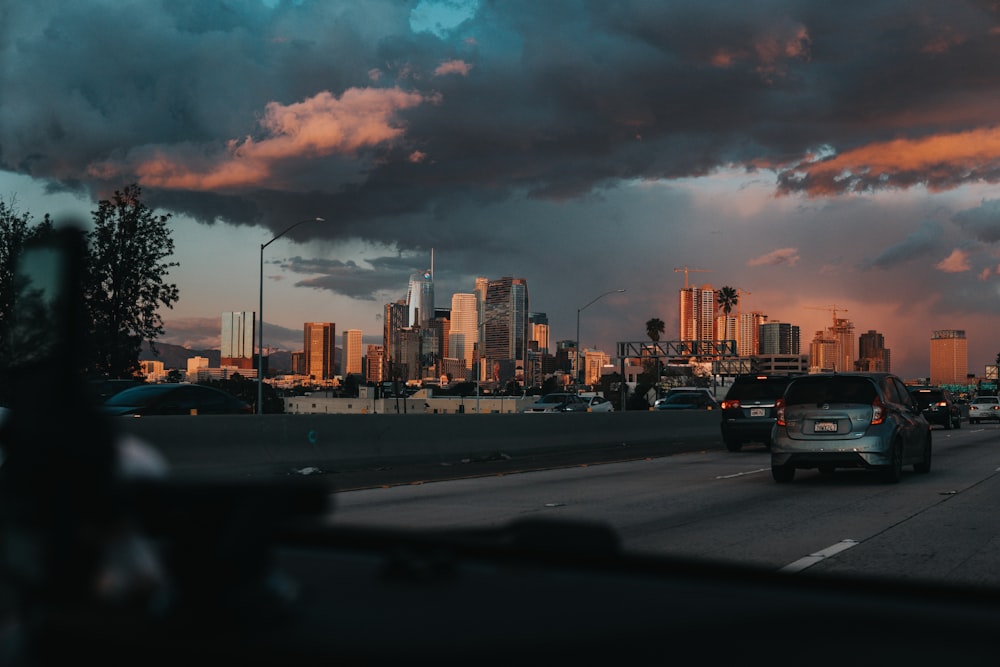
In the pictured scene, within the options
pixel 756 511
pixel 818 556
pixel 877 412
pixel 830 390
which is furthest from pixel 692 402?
pixel 818 556

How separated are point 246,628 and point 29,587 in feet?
0.93

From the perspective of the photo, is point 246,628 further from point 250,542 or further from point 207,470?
point 207,470

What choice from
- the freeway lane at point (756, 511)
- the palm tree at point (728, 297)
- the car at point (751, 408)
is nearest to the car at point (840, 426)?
the freeway lane at point (756, 511)

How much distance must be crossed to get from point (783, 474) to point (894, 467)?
5.70ft

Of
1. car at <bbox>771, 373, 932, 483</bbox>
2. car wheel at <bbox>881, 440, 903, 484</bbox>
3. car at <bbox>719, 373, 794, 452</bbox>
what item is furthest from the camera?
car at <bbox>719, 373, 794, 452</bbox>

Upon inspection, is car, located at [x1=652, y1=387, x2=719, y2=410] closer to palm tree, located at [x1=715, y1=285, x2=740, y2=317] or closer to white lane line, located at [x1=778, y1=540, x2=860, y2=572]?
white lane line, located at [x1=778, y1=540, x2=860, y2=572]

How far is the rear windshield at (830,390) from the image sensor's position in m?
18.9

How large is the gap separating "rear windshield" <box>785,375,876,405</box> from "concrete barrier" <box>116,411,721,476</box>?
9217 mm

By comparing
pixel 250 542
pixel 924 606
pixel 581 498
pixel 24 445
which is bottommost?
pixel 581 498

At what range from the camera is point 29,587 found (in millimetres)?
1364

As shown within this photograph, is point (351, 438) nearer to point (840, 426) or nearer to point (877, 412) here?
point (840, 426)

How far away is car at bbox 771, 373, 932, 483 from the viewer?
18.7 m

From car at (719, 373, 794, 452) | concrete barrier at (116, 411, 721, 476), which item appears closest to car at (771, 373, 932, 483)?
concrete barrier at (116, 411, 721, 476)

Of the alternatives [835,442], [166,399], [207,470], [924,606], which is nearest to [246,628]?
[924,606]
